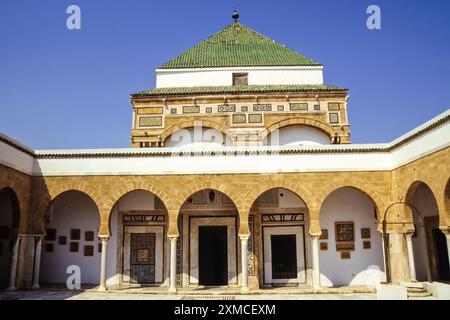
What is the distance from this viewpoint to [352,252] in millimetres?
11008

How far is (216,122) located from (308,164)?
12.6ft

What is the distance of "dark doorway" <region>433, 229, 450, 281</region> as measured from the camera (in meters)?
10.2

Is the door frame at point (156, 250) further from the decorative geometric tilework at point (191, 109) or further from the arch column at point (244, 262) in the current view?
the decorative geometric tilework at point (191, 109)

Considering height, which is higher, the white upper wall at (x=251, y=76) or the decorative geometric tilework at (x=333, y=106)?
the white upper wall at (x=251, y=76)

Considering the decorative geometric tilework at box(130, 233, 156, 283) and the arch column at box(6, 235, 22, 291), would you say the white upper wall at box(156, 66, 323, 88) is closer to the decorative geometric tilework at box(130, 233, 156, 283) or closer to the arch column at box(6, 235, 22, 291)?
the decorative geometric tilework at box(130, 233, 156, 283)

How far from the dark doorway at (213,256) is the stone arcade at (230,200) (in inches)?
1.1

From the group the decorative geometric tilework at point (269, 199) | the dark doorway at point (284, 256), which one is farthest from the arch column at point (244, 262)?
the decorative geometric tilework at point (269, 199)

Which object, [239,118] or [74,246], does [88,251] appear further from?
[239,118]

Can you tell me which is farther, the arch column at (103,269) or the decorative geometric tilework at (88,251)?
the decorative geometric tilework at (88,251)

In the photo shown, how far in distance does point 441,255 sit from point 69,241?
10.1m

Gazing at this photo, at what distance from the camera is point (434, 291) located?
28.8 ft

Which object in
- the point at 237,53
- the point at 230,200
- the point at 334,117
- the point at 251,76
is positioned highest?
the point at 237,53

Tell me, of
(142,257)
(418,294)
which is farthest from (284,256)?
(142,257)

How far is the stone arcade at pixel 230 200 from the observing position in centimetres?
988
